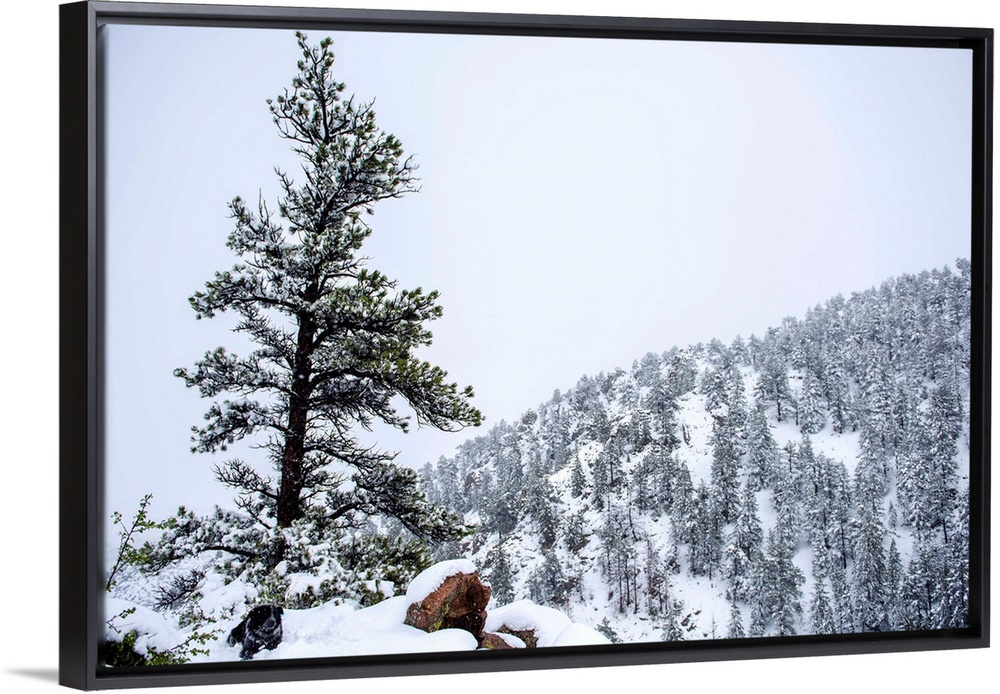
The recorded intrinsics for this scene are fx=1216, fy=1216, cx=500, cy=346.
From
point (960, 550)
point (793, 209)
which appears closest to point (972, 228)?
point (793, 209)

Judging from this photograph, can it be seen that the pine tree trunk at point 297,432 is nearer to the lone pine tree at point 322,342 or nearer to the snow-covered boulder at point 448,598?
the lone pine tree at point 322,342

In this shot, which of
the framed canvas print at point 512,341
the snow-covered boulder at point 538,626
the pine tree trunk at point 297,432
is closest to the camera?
the framed canvas print at point 512,341

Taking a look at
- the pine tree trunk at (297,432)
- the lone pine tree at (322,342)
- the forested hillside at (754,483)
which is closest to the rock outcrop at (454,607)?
the forested hillside at (754,483)

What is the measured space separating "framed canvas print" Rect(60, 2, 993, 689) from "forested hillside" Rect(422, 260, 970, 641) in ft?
0.06

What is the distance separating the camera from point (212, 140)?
6191mm

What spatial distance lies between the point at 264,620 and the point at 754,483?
272 cm

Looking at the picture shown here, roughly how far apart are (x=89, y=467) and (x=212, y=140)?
175cm

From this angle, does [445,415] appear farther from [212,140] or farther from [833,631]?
[833,631]

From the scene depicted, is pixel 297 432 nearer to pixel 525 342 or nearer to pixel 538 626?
pixel 525 342

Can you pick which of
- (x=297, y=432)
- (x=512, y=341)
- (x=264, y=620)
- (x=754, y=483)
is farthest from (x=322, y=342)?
(x=754, y=483)

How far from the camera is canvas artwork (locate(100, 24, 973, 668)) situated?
6168 millimetres

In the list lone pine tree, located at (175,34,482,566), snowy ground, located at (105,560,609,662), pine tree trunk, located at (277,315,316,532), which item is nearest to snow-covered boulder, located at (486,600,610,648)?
snowy ground, located at (105,560,609,662)

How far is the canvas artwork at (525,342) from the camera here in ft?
20.2

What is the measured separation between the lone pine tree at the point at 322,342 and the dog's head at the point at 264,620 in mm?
301
